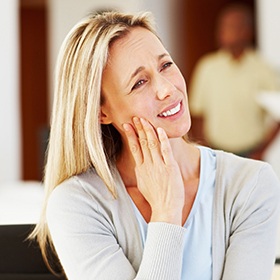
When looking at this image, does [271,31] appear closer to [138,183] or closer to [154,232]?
[138,183]

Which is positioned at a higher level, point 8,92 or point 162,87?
point 162,87

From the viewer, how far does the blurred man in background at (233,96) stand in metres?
5.03

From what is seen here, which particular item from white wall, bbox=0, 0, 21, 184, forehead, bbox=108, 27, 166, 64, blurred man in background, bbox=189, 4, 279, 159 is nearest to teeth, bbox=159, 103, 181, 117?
forehead, bbox=108, 27, 166, 64

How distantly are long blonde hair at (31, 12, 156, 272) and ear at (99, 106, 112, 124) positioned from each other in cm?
4

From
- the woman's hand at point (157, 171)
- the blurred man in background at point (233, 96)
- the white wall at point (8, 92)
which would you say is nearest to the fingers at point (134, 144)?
the woman's hand at point (157, 171)

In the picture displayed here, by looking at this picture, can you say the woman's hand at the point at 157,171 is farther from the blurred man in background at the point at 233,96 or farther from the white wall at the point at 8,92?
the blurred man in background at the point at 233,96

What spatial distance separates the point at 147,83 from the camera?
1.57 meters

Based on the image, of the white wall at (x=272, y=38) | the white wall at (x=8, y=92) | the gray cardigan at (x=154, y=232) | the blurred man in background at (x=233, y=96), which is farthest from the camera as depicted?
the white wall at (x=272, y=38)

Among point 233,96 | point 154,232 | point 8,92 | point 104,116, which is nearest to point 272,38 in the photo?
point 233,96

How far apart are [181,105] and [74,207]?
282 mm

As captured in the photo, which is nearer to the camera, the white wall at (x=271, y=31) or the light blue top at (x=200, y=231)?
the light blue top at (x=200, y=231)

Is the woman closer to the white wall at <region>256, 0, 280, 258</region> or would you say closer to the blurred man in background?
the blurred man in background

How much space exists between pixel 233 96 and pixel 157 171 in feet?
11.7

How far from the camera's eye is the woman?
1496 millimetres
